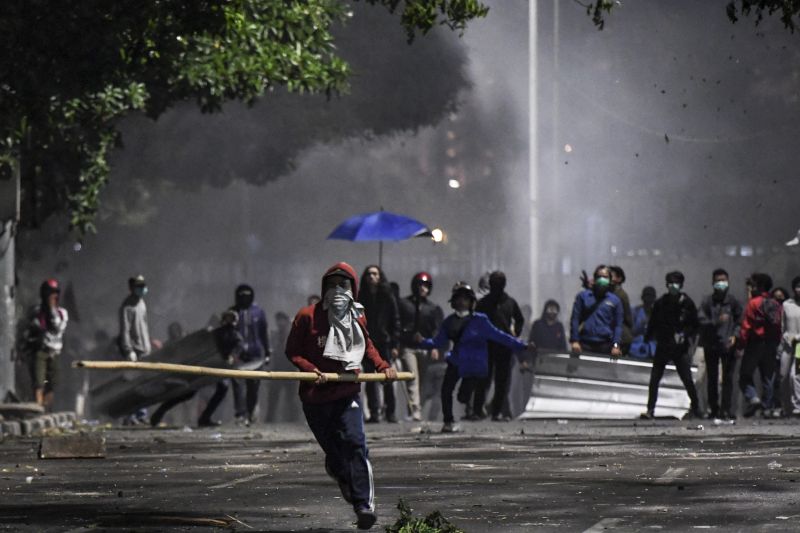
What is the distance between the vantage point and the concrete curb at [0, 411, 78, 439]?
23.6 meters

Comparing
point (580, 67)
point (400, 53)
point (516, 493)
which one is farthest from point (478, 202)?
point (516, 493)

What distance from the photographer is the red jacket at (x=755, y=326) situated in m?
25.6

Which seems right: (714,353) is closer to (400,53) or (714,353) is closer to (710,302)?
(710,302)

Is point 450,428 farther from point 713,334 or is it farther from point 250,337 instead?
point 250,337

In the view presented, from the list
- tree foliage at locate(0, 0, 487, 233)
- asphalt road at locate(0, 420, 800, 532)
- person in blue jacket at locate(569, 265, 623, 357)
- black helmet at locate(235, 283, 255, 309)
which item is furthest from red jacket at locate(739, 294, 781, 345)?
tree foliage at locate(0, 0, 487, 233)

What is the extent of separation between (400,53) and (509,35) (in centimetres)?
3036

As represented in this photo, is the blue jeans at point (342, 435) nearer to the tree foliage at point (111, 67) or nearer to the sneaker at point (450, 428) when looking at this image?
the tree foliage at point (111, 67)

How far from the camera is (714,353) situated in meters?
25.5

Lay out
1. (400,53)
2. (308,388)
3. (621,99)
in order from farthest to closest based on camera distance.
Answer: (621,99)
(400,53)
(308,388)

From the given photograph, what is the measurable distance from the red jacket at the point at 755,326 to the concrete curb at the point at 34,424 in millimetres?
8211

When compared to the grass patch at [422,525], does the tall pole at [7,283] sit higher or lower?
higher

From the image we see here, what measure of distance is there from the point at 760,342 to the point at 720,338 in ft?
1.86

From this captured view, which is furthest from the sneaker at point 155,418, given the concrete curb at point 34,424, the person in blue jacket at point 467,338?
the person in blue jacket at point 467,338

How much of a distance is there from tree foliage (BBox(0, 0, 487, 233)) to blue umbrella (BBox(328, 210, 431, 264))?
1.85 m
